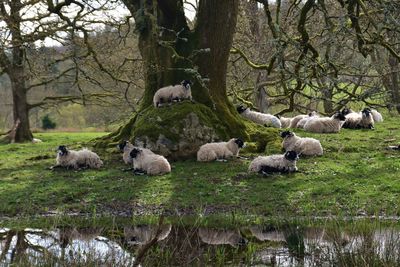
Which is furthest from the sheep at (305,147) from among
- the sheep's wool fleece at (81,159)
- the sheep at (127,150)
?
the sheep's wool fleece at (81,159)

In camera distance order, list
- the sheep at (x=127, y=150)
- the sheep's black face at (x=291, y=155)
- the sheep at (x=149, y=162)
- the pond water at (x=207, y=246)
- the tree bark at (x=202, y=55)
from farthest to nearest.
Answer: the tree bark at (x=202, y=55)
the sheep at (x=127, y=150)
the sheep at (x=149, y=162)
the sheep's black face at (x=291, y=155)
the pond water at (x=207, y=246)

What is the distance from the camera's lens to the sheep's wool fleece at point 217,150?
1614 cm

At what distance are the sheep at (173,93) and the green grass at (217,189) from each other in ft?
6.70

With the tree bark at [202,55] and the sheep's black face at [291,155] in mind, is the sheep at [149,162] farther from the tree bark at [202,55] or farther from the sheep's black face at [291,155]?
the sheep's black face at [291,155]

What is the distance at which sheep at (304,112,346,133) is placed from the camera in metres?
21.1

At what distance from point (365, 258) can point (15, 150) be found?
1801 centimetres

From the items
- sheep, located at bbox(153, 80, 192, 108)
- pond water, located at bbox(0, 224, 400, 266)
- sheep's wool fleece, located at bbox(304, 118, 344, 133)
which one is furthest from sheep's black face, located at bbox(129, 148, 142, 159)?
sheep's wool fleece, located at bbox(304, 118, 344, 133)

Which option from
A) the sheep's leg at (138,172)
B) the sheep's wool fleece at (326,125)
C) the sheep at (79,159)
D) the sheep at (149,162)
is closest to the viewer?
the sheep at (149,162)

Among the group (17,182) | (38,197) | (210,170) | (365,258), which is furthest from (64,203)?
(365,258)

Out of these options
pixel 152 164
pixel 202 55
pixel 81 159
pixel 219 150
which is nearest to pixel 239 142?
pixel 219 150

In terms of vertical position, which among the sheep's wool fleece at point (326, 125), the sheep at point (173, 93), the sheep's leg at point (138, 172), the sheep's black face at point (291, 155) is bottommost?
the sheep's leg at point (138, 172)

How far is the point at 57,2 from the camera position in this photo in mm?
20078

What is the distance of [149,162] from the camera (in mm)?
15094

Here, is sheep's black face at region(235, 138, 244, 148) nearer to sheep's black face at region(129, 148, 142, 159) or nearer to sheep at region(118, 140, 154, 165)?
sheep's black face at region(129, 148, 142, 159)
